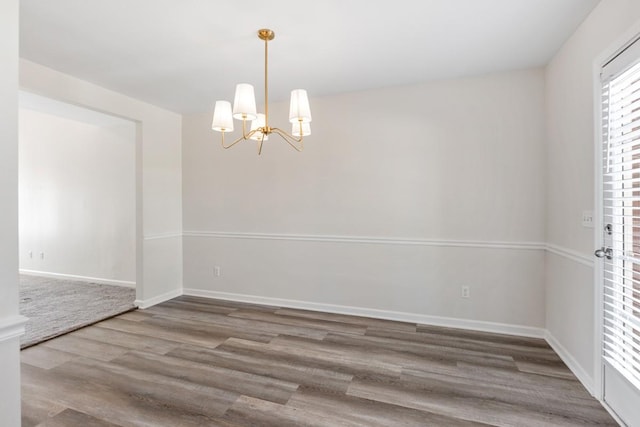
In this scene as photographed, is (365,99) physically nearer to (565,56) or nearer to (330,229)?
(330,229)

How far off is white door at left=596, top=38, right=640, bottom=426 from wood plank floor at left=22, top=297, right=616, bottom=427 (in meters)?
0.29

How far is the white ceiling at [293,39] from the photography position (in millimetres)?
2025

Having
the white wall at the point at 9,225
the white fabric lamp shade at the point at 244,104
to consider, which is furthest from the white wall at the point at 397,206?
the white wall at the point at 9,225

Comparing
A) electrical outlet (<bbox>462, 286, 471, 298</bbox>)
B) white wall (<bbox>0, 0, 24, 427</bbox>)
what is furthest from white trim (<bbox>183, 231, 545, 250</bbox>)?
white wall (<bbox>0, 0, 24, 427</bbox>)

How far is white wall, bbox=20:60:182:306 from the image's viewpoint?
11.8 feet

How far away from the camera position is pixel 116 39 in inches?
94.3

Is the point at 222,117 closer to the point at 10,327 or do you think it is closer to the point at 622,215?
the point at 10,327

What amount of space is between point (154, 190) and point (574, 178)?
4.42 metres

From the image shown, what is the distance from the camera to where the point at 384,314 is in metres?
3.44

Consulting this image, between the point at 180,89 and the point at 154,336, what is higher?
the point at 180,89

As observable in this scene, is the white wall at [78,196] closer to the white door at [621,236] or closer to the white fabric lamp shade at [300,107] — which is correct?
the white fabric lamp shade at [300,107]

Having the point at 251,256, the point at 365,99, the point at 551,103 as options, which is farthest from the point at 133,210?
the point at 551,103

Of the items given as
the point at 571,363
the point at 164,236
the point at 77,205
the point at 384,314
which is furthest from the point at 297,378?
the point at 77,205

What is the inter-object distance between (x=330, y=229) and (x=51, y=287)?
4.49m
